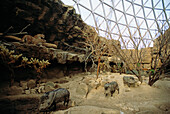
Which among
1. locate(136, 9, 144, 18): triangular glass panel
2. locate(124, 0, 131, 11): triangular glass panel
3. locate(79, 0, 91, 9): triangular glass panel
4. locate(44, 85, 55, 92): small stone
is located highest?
locate(124, 0, 131, 11): triangular glass panel

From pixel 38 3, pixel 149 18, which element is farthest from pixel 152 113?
pixel 149 18

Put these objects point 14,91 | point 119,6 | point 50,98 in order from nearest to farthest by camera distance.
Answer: point 50,98, point 14,91, point 119,6

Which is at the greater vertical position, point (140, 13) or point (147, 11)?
point (147, 11)

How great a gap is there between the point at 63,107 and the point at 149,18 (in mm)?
21928

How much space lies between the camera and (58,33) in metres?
8.00

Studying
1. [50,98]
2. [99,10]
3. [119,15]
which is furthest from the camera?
[119,15]

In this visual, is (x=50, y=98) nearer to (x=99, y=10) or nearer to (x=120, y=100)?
(x=120, y=100)

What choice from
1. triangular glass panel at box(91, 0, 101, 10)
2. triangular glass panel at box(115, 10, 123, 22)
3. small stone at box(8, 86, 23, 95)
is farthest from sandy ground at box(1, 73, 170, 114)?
triangular glass panel at box(115, 10, 123, 22)

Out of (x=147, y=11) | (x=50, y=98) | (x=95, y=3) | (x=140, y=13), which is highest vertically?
(x=147, y=11)

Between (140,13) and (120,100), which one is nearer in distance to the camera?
(120,100)

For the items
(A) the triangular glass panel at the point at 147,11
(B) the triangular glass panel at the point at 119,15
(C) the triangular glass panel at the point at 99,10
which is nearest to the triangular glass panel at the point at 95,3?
(C) the triangular glass panel at the point at 99,10

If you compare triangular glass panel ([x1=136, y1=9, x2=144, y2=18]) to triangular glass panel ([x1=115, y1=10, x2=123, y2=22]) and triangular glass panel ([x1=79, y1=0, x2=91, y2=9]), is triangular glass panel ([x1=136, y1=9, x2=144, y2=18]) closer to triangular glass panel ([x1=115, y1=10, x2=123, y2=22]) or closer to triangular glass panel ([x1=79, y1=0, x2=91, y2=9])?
triangular glass panel ([x1=115, y1=10, x2=123, y2=22])

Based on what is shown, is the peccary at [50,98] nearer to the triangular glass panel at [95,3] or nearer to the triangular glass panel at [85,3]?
the triangular glass panel at [85,3]

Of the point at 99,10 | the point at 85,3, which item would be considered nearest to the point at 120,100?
the point at 85,3
